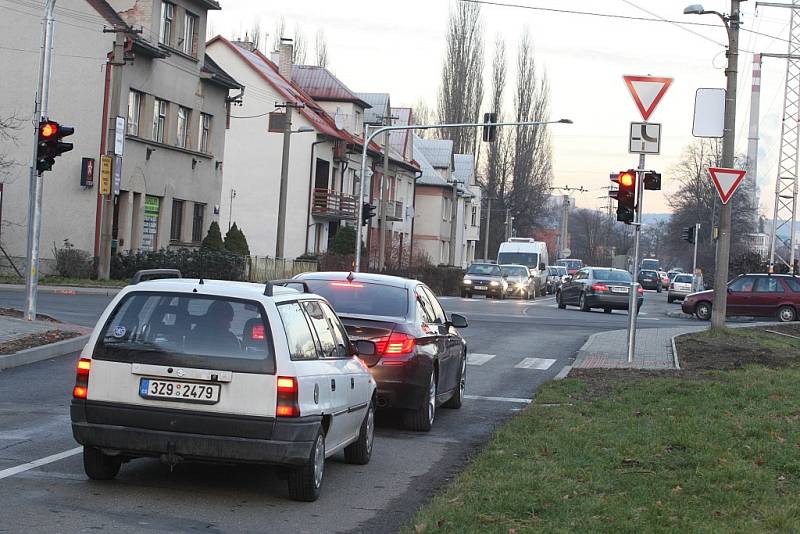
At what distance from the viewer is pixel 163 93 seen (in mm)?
40938

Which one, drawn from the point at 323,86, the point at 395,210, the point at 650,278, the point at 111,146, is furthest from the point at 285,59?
the point at 650,278

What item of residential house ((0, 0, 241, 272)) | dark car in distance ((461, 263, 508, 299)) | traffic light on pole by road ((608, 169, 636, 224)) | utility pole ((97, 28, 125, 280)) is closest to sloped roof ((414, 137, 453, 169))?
dark car in distance ((461, 263, 508, 299))

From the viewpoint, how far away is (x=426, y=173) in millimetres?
88500

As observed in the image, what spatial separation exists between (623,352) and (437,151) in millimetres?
70062

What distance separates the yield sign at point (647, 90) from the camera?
17875mm

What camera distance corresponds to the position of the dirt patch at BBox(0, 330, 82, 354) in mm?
16256

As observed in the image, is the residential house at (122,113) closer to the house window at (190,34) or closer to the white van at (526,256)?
the house window at (190,34)

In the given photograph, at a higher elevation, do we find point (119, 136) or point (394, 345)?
point (119, 136)

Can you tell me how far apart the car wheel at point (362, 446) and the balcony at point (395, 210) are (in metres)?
61.2

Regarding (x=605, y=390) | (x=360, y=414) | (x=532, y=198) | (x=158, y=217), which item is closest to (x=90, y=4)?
(x=158, y=217)

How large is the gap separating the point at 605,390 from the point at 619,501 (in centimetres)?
755

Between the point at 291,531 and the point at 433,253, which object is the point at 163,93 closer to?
the point at 291,531

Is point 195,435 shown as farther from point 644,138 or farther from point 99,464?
point 644,138

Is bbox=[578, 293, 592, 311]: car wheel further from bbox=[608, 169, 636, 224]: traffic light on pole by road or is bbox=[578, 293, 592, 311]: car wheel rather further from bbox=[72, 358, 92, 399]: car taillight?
bbox=[72, 358, 92, 399]: car taillight
